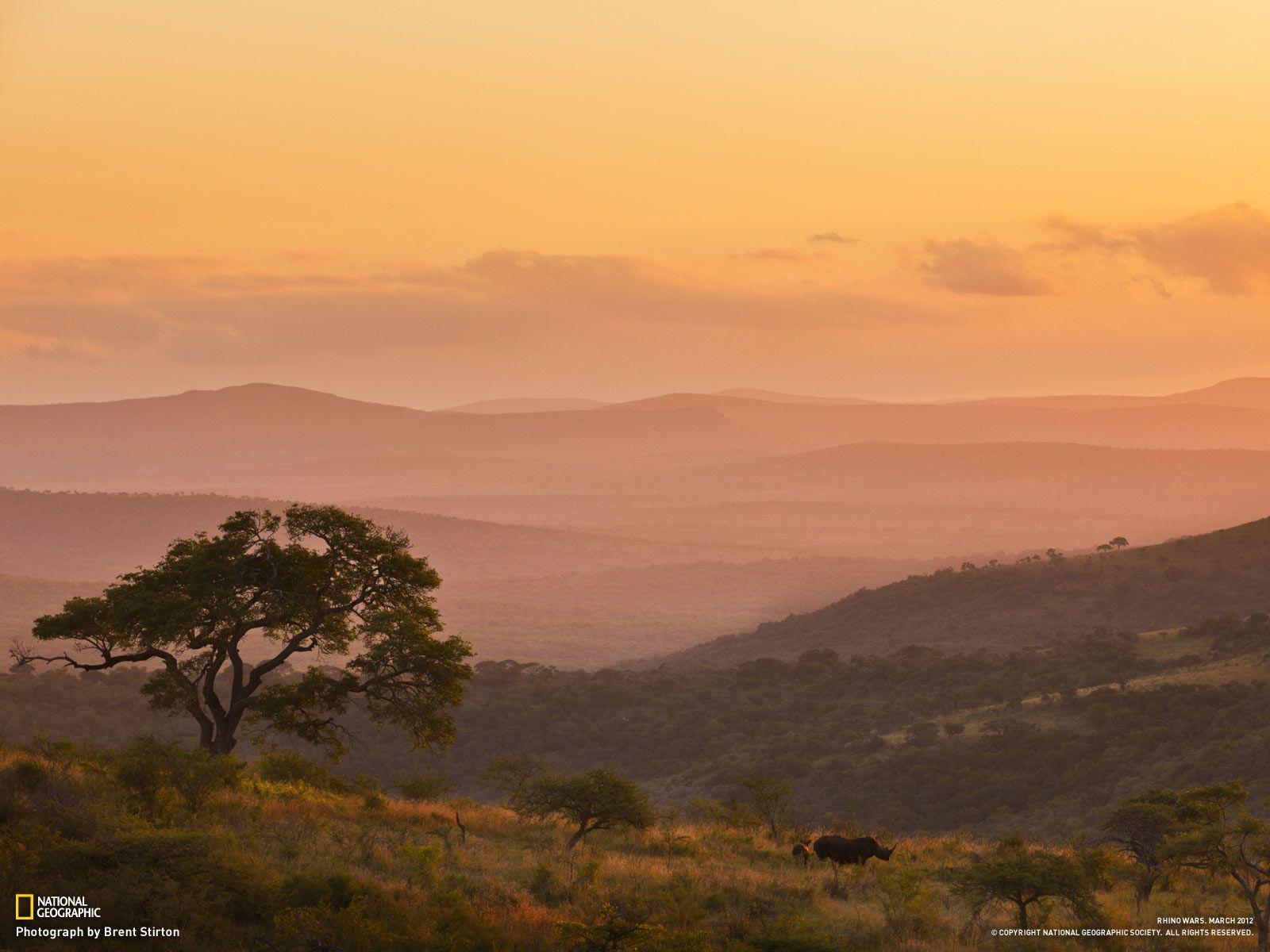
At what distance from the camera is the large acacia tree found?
Answer: 23.3m

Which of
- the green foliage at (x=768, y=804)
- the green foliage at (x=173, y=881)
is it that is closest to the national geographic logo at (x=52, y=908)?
the green foliage at (x=173, y=881)

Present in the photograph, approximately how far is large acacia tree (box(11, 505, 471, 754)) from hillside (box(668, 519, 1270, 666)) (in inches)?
2139

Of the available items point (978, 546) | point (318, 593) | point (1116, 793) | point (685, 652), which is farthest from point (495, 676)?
point (978, 546)

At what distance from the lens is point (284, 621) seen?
23.9 m

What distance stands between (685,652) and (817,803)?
49037 millimetres

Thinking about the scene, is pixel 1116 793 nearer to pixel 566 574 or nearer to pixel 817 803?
pixel 817 803

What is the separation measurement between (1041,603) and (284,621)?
66.1m

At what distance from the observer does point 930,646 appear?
73.5 m

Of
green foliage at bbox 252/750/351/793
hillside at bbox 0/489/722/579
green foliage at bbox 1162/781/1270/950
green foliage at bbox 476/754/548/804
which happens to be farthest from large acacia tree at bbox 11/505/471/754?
hillside at bbox 0/489/722/579

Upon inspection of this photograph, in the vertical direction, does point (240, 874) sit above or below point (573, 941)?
above

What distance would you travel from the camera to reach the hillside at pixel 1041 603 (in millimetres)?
72250

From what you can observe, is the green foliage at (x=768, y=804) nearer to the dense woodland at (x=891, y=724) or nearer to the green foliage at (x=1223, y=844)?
the green foliage at (x=1223, y=844)

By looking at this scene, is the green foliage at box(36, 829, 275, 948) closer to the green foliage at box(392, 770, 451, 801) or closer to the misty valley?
the misty valley

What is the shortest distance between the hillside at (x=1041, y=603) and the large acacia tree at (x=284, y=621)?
54.3 metres
